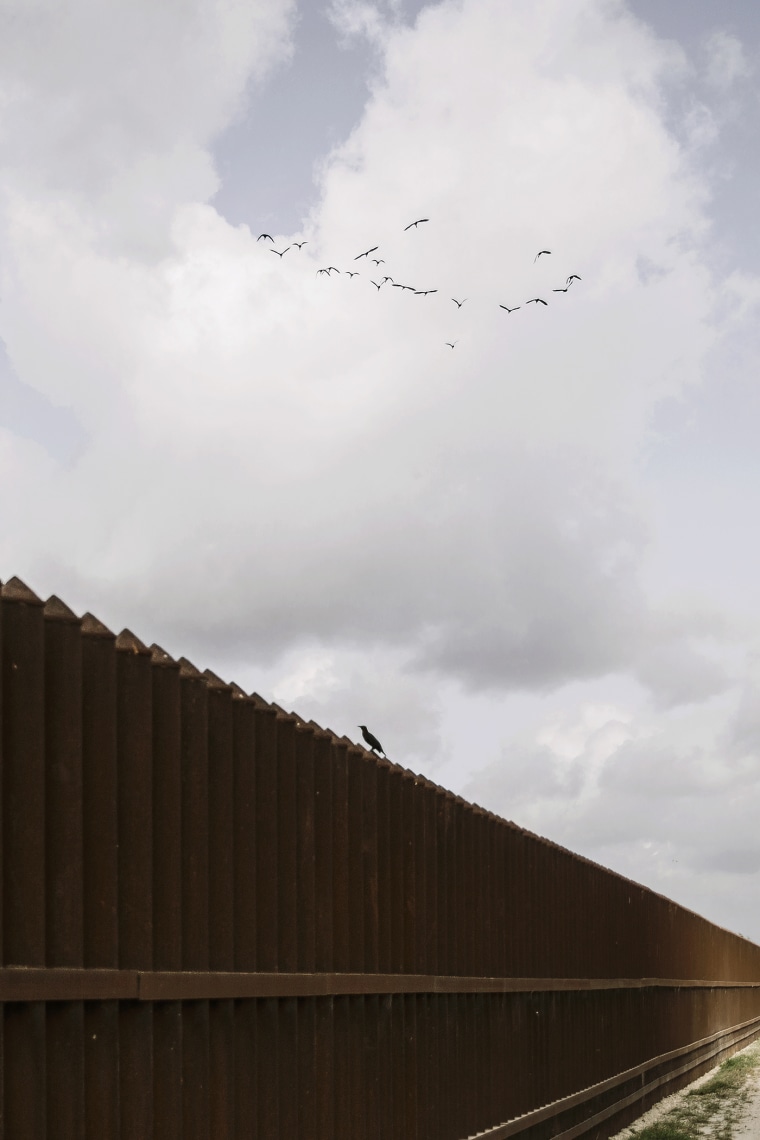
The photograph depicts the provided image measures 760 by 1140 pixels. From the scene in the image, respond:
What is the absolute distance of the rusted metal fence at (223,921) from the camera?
4.36 m

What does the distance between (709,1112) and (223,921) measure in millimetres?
13252

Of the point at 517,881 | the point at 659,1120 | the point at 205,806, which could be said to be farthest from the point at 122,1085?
the point at 659,1120

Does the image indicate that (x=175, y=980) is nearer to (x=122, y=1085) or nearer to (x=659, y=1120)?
(x=122, y=1085)

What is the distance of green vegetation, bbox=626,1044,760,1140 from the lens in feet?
47.9

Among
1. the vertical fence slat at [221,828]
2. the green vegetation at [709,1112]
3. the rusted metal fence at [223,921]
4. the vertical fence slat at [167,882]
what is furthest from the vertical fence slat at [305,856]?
the green vegetation at [709,1112]

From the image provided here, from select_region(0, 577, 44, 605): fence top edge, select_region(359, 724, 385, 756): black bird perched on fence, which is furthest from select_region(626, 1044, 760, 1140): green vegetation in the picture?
select_region(0, 577, 44, 605): fence top edge

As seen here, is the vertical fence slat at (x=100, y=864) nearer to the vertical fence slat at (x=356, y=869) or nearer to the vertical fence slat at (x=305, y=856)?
the vertical fence slat at (x=305, y=856)

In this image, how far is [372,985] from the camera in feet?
23.7

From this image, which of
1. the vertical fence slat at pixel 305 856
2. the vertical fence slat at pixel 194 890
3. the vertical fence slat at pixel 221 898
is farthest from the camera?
the vertical fence slat at pixel 305 856

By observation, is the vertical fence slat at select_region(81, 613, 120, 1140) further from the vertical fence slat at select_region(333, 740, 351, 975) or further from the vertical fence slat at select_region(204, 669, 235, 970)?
the vertical fence slat at select_region(333, 740, 351, 975)

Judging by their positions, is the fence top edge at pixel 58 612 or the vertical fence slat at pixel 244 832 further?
the vertical fence slat at pixel 244 832

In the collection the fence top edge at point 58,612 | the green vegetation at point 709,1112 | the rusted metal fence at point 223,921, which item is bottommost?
the green vegetation at point 709,1112

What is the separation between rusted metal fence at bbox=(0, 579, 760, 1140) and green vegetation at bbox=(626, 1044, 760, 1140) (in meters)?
4.47

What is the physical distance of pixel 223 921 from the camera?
→ 5.52 meters
